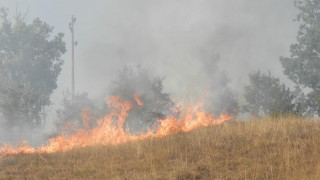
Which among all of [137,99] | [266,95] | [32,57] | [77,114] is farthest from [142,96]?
[32,57]

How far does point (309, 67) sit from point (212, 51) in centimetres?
826

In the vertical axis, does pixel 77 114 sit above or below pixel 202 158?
above

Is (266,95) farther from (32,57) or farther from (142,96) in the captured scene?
(32,57)

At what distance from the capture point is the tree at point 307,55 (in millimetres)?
30141

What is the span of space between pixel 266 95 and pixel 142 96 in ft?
32.2

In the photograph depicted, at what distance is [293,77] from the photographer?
32219mm

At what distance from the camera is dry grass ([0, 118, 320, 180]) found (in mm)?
8703

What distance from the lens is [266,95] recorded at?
2838 centimetres

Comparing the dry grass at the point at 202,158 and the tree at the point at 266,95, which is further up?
the tree at the point at 266,95

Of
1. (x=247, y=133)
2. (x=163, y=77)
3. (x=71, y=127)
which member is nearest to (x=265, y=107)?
(x=163, y=77)

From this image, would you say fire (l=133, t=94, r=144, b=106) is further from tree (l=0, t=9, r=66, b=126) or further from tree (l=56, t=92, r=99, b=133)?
tree (l=0, t=9, r=66, b=126)

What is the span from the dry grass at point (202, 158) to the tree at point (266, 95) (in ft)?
42.7

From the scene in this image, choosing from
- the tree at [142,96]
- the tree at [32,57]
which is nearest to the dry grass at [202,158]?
the tree at [142,96]

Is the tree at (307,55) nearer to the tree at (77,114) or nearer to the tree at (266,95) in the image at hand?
the tree at (266,95)
